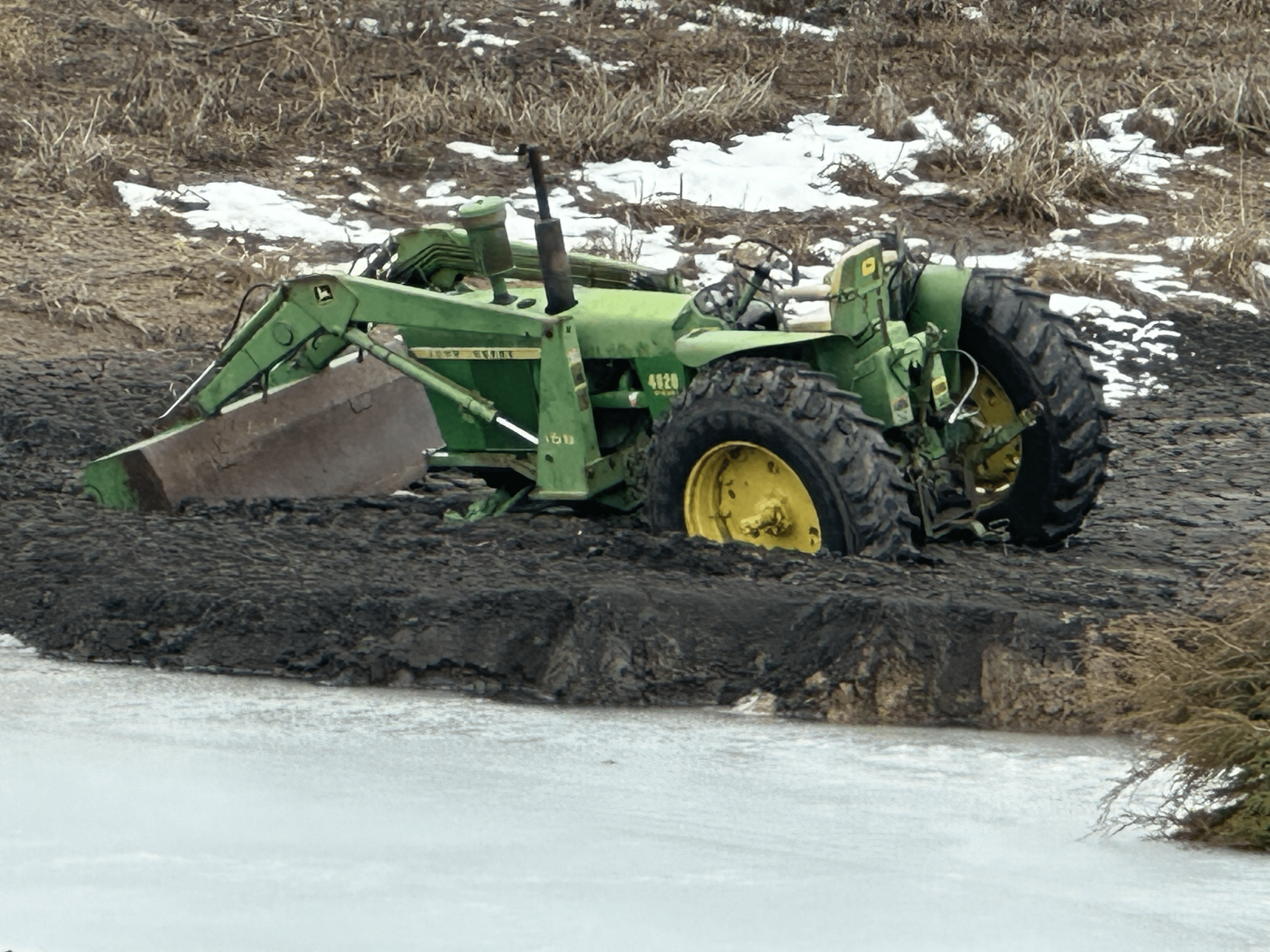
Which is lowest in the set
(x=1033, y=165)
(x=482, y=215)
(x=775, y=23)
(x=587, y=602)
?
(x=587, y=602)

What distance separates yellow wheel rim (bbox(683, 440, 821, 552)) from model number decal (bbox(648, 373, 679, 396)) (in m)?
0.53

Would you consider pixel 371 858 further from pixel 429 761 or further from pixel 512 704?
pixel 512 704

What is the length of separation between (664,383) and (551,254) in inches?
28.3

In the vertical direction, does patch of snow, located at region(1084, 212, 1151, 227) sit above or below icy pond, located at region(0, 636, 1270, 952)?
above

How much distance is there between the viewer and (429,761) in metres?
5.51

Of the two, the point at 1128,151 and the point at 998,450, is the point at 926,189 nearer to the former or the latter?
the point at 1128,151

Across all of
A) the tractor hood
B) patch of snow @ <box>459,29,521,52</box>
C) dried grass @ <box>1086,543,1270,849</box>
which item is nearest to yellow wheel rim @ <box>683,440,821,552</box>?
the tractor hood

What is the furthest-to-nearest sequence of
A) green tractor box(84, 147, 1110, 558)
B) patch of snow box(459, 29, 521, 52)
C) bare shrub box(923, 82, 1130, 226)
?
1. patch of snow box(459, 29, 521, 52)
2. bare shrub box(923, 82, 1130, 226)
3. green tractor box(84, 147, 1110, 558)

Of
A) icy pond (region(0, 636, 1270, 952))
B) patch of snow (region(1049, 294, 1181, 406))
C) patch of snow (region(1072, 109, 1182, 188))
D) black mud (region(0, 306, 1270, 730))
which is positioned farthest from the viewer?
patch of snow (region(1072, 109, 1182, 188))

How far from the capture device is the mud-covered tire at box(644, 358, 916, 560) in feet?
22.1

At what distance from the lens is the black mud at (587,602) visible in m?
6.08

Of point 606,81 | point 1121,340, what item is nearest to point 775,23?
point 606,81

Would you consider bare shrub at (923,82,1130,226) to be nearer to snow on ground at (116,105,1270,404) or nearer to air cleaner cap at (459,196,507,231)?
snow on ground at (116,105,1270,404)

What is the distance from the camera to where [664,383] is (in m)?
7.62
